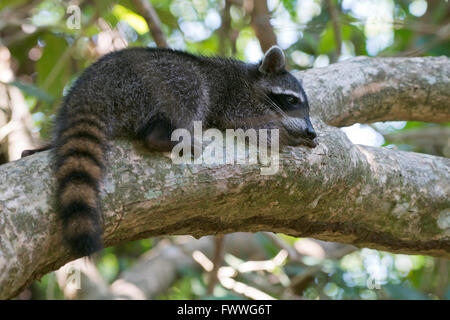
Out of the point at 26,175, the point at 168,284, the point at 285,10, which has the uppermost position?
the point at 285,10

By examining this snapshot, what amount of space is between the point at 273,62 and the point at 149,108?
4.78ft

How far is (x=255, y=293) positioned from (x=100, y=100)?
2.64 metres

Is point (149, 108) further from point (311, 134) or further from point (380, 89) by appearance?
point (380, 89)

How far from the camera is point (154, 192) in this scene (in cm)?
295

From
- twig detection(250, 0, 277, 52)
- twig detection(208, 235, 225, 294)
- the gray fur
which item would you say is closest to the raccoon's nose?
the gray fur

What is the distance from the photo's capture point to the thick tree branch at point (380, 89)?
473 cm

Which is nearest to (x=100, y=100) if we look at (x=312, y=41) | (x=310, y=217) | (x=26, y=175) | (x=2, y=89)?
(x=26, y=175)

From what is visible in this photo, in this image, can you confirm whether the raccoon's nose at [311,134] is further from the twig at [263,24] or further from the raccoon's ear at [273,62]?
the twig at [263,24]

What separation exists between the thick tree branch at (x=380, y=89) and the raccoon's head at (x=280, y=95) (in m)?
0.33

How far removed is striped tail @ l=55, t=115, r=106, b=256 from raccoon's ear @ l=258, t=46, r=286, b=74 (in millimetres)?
1797

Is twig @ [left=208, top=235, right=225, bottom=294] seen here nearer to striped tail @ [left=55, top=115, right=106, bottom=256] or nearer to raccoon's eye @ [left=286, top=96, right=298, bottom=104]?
raccoon's eye @ [left=286, top=96, right=298, bottom=104]

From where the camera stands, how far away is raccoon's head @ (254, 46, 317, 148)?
158 inches

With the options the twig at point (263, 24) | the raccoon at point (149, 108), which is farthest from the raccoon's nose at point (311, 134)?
the twig at point (263, 24)

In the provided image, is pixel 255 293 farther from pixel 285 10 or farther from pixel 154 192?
pixel 285 10
